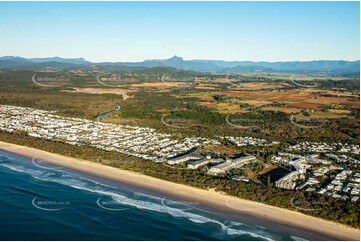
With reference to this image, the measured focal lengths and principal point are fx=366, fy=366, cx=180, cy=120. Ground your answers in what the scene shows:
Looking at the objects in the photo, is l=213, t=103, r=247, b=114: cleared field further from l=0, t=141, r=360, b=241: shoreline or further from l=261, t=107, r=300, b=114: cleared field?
l=0, t=141, r=360, b=241: shoreline

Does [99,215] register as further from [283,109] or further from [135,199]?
[283,109]

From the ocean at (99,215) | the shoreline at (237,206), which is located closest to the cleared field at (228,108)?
the shoreline at (237,206)

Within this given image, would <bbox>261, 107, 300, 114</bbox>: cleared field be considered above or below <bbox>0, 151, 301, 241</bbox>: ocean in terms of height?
above

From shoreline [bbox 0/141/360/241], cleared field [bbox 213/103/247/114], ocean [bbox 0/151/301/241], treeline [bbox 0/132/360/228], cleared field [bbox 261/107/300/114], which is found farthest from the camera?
cleared field [bbox 213/103/247/114]

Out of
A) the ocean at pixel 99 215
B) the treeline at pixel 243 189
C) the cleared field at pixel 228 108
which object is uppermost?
the cleared field at pixel 228 108

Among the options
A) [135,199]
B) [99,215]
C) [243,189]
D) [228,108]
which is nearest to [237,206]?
[243,189]

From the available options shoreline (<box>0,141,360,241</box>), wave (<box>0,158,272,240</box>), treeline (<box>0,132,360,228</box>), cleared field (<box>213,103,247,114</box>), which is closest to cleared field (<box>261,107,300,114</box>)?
cleared field (<box>213,103,247,114</box>)

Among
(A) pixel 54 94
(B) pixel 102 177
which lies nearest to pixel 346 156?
(B) pixel 102 177

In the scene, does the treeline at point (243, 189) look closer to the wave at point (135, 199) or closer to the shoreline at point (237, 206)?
the shoreline at point (237, 206)
